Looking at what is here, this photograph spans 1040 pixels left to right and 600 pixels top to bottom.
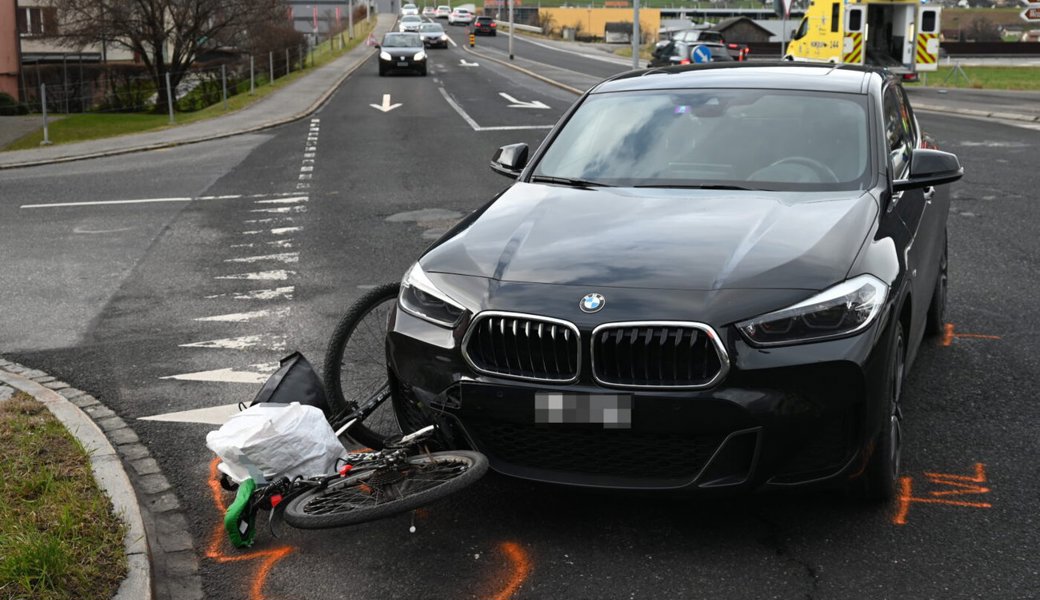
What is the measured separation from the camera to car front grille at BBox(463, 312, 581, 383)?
413 cm

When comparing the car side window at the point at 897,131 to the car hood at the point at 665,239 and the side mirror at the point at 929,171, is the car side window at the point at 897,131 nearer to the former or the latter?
the side mirror at the point at 929,171

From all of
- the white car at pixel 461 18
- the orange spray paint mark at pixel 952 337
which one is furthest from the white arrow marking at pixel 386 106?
the white car at pixel 461 18

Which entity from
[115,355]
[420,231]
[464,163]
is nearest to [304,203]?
Answer: [420,231]

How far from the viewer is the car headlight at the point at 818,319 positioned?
4.06 meters

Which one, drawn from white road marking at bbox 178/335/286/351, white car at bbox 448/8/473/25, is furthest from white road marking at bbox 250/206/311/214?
white car at bbox 448/8/473/25

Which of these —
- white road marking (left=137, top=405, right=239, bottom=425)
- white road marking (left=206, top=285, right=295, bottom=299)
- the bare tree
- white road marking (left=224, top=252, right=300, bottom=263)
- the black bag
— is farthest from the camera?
the bare tree

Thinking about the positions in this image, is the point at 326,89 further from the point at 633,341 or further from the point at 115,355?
the point at 633,341

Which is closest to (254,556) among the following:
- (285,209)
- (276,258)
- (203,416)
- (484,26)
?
(203,416)

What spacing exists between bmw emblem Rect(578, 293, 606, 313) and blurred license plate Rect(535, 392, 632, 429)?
1.02ft

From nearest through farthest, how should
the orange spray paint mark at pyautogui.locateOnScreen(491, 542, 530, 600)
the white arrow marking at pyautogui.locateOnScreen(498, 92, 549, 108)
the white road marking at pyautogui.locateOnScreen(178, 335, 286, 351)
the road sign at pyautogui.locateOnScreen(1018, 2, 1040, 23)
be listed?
the orange spray paint mark at pyautogui.locateOnScreen(491, 542, 530, 600) < the white road marking at pyautogui.locateOnScreen(178, 335, 286, 351) < the road sign at pyautogui.locateOnScreen(1018, 2, 1040, 23) < the white arrow marking at pyautogui.locateOnScreen(498, 92, 549, 108)

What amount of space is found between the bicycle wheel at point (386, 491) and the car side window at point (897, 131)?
2623 mm

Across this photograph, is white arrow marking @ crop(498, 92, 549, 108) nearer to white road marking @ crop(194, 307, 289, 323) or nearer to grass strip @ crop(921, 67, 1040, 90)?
grass strip @ crop(921, 67, 1040, 90)

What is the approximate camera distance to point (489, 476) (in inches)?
174

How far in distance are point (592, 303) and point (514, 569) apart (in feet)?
3.23
